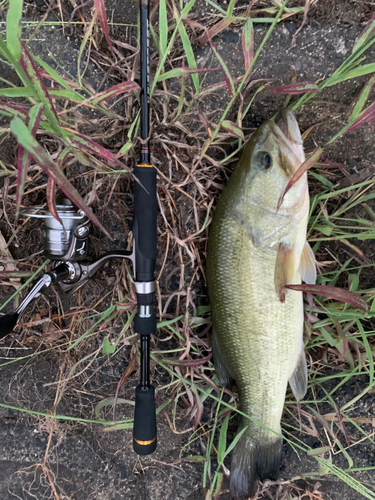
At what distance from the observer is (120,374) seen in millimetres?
1514

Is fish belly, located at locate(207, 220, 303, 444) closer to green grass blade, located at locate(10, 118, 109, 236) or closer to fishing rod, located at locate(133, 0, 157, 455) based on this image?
fishing rod, located at locate(133, 0, 157, 455)

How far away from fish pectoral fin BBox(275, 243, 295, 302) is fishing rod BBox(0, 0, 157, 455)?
47 centimetres

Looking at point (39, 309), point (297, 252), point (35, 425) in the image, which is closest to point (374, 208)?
point (297, 252)

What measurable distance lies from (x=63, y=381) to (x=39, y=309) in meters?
0.36

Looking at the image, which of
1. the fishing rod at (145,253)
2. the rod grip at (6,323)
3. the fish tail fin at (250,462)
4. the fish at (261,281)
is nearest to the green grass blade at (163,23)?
the fishing rod at (145,253)

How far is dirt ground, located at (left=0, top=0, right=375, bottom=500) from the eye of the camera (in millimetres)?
1294

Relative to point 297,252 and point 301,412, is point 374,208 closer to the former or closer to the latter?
point 297,252

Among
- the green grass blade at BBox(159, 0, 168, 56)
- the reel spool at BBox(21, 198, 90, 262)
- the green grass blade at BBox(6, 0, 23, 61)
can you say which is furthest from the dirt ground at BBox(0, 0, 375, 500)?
the green grass blade at BBox(6, 0, 23, 61)

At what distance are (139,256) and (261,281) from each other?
47 centimetres

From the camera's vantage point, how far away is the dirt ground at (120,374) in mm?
1294

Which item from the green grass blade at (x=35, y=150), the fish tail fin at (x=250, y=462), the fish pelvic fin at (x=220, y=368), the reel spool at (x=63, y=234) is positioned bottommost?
the fish tail fin at (x=250, y=462)

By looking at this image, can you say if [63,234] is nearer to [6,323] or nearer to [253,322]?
[6,323]

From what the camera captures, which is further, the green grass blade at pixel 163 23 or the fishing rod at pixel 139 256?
the fishing rod at pixel 139 256

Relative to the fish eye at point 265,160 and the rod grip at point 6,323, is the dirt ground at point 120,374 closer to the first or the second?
the fish eye at point 265,160
